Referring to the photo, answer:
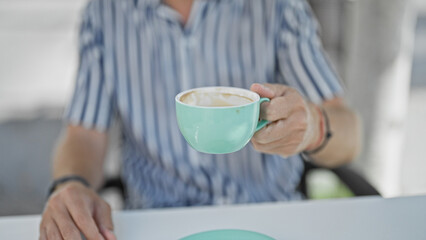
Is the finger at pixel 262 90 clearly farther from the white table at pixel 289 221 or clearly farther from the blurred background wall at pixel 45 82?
the blurred background wall at pixel 45 82

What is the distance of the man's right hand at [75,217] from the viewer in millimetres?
803

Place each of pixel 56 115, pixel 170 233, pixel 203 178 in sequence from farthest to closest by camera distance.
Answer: pixel 56 115 → pixel 203 178 → pixel 170 233

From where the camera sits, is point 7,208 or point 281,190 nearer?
point 281,190

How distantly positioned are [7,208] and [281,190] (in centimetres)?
120

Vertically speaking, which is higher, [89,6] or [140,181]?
[89,6]

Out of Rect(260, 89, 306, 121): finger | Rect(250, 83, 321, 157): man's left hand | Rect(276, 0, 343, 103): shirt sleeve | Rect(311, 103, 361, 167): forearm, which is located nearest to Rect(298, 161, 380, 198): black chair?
Rect(311, 103, 361, 167): forearm

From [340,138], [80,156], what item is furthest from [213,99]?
[80,156]

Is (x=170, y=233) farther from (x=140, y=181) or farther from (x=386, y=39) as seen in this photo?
(x=386, y=39)

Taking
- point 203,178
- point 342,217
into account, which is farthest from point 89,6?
point 342,217

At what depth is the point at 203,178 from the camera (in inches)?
49.7

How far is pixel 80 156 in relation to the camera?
1.22 m

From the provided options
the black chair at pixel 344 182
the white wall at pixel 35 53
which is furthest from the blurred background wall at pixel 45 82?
the black chair at pixel 344 182

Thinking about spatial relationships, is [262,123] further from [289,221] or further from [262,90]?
[289,221]

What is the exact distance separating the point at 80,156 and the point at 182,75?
1.15 feet
